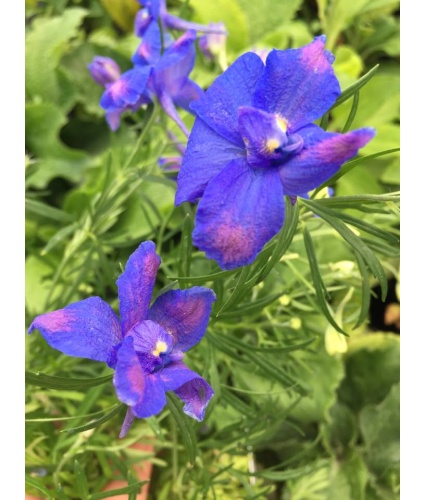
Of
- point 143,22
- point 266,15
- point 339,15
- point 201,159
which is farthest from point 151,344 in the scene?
point 266,15

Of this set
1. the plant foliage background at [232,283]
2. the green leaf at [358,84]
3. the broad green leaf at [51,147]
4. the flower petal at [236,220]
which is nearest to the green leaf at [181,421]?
the plant foliage background at [232,283]

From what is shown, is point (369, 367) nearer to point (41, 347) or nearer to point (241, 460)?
point (241, 460)

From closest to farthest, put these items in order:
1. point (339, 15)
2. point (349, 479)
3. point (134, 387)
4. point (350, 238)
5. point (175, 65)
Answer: point (134, 387) < point (350, 238) < point (175, 65) < point (349, 479) < point (339, 15)

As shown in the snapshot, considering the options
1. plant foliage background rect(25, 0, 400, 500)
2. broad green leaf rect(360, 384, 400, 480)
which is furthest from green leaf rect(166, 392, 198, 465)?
broad green leaf rect(360, 384, 400, 480)

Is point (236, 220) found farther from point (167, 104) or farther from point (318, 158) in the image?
point (167, 104)

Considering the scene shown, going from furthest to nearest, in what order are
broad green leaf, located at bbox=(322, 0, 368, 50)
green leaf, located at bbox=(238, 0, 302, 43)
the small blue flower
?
green leaf, located at bbox=(238, 0, 302, 43)
broad green leaf, located at bbox=(322, 0, 368, 50)
the small blue flower

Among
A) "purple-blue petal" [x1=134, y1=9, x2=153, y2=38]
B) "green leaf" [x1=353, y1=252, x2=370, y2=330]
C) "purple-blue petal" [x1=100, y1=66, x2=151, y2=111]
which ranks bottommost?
"green leaf" [x1=353, y1=252, x2=370, y2=330]

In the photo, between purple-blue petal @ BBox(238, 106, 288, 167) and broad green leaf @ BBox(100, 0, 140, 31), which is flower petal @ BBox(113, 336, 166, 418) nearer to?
purple-blue petal @ BBox(238, 106, 288, 167)
